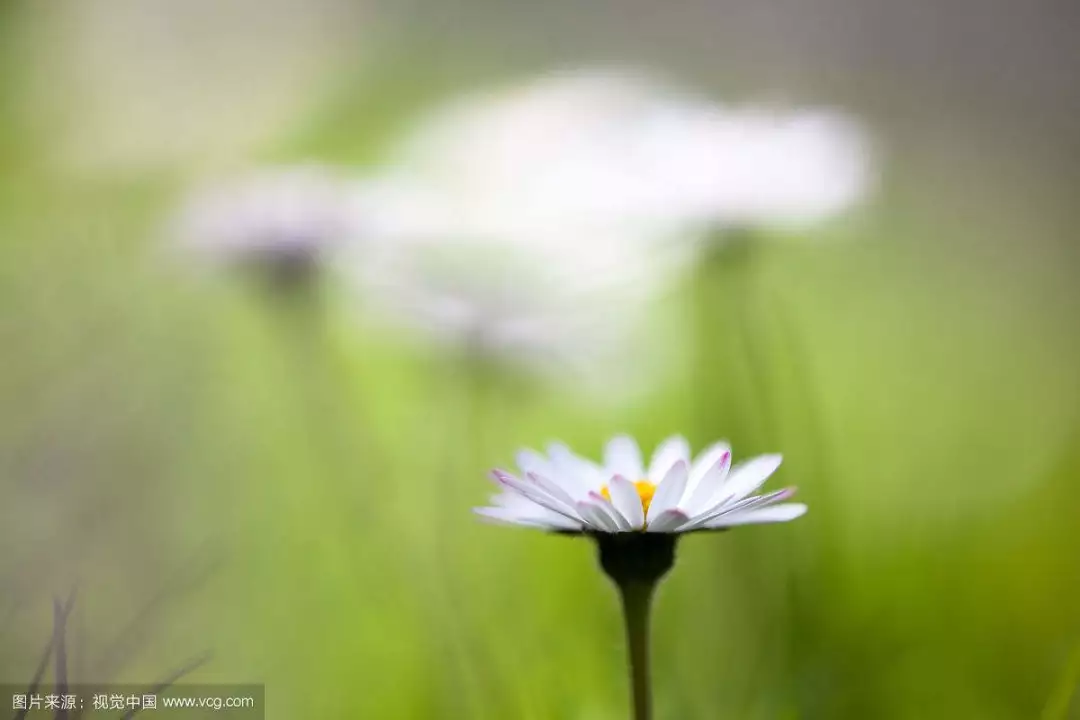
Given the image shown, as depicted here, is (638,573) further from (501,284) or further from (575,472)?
(501,284)

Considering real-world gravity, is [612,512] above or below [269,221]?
below

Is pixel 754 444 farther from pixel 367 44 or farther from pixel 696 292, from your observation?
pixel 367 44

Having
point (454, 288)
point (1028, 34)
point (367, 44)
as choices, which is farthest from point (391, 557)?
point (1028, 34)

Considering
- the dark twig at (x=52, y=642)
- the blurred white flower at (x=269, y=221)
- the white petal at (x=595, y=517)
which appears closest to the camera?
the white petal at (x=595, y=517)

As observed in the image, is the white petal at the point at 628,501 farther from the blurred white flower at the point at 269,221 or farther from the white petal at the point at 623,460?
the blurred white flower at the point at 269,221

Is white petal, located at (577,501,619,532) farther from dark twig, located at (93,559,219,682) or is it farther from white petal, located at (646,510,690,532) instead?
dark twig, located at (93,559,219,682)

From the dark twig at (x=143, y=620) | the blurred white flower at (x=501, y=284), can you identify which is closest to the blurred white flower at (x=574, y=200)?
the blurred white flower at (x=501, y=284)

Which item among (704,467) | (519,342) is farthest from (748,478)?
(519,342)
